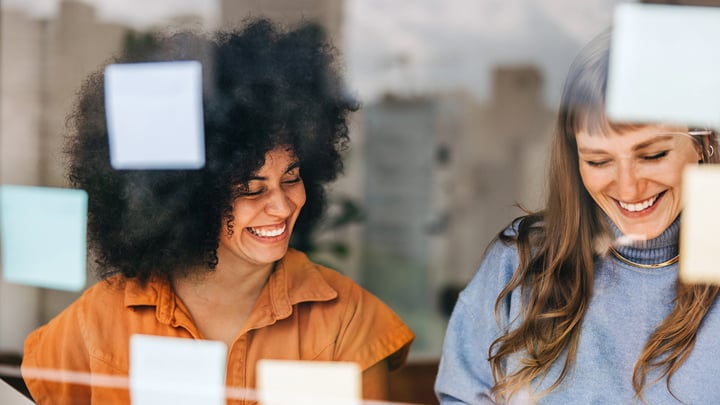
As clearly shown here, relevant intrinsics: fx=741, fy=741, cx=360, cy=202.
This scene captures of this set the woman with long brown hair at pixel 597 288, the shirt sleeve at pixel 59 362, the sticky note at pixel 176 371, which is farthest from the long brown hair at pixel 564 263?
the shirt sleeve at pixel 59 362

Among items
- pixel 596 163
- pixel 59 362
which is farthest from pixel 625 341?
pixel 59 362

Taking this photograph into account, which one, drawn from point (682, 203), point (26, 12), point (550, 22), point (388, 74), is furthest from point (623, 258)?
point (26, 12)

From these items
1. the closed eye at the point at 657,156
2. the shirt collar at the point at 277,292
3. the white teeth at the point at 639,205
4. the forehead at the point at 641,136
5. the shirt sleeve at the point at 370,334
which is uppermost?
the forehead at the point at 641,136

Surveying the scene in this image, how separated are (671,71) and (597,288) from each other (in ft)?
1.99

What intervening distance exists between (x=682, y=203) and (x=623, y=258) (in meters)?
0.21

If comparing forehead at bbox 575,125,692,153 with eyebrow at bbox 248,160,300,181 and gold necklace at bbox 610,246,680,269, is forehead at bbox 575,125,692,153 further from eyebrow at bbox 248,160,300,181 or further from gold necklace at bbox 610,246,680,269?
eyebrow at bbox 248,160,300,181

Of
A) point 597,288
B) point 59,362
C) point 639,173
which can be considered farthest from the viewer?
point 59,362

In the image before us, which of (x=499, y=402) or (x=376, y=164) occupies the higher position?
(x=376, y=164)

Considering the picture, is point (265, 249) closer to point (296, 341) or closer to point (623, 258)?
point (296, 341)

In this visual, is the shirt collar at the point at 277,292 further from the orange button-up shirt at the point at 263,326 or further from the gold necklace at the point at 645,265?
the gold necklace at the point at 645,265

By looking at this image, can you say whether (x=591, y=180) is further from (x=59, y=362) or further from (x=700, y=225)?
(x=59, y=362)

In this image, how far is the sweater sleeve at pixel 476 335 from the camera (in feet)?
6.96

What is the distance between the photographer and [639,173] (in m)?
1.92

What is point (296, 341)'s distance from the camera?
2.28 meters
